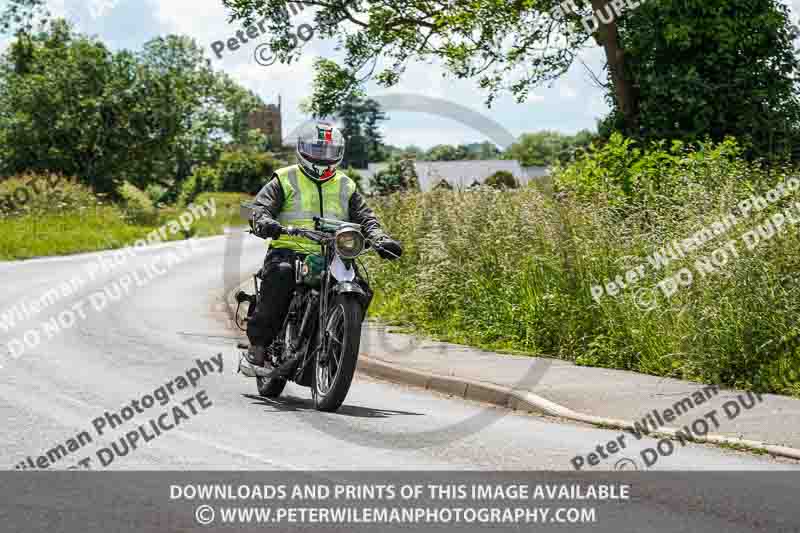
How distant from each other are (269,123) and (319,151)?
116 m

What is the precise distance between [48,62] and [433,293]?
50138 mm

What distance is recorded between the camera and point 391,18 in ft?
67.5

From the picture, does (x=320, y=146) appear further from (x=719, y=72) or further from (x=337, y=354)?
(x=719, y=72)

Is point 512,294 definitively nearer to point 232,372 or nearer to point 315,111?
point 232,372

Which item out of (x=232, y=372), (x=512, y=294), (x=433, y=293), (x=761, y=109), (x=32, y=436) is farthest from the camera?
(x=761, y=109)

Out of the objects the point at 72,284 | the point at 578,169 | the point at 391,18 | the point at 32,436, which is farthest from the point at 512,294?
the point at 72,284

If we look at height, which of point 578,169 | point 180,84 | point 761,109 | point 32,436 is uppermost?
point 180,84

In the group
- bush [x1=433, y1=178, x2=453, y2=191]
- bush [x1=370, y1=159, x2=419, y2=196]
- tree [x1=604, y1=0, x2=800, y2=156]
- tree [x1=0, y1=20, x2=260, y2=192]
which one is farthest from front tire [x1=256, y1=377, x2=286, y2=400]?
tree [x1=0, y1=20, x2=260, y2=192]

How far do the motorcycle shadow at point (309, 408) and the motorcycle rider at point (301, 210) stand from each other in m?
0.37

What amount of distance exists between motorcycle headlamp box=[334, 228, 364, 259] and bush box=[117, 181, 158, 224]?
120 ft

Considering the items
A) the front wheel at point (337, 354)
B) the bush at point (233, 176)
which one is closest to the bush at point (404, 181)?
the front wheel at point (337, 354)

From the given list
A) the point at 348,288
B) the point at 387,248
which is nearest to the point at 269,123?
the point at 387,248

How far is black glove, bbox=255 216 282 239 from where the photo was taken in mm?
9133

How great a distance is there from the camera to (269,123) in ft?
406
